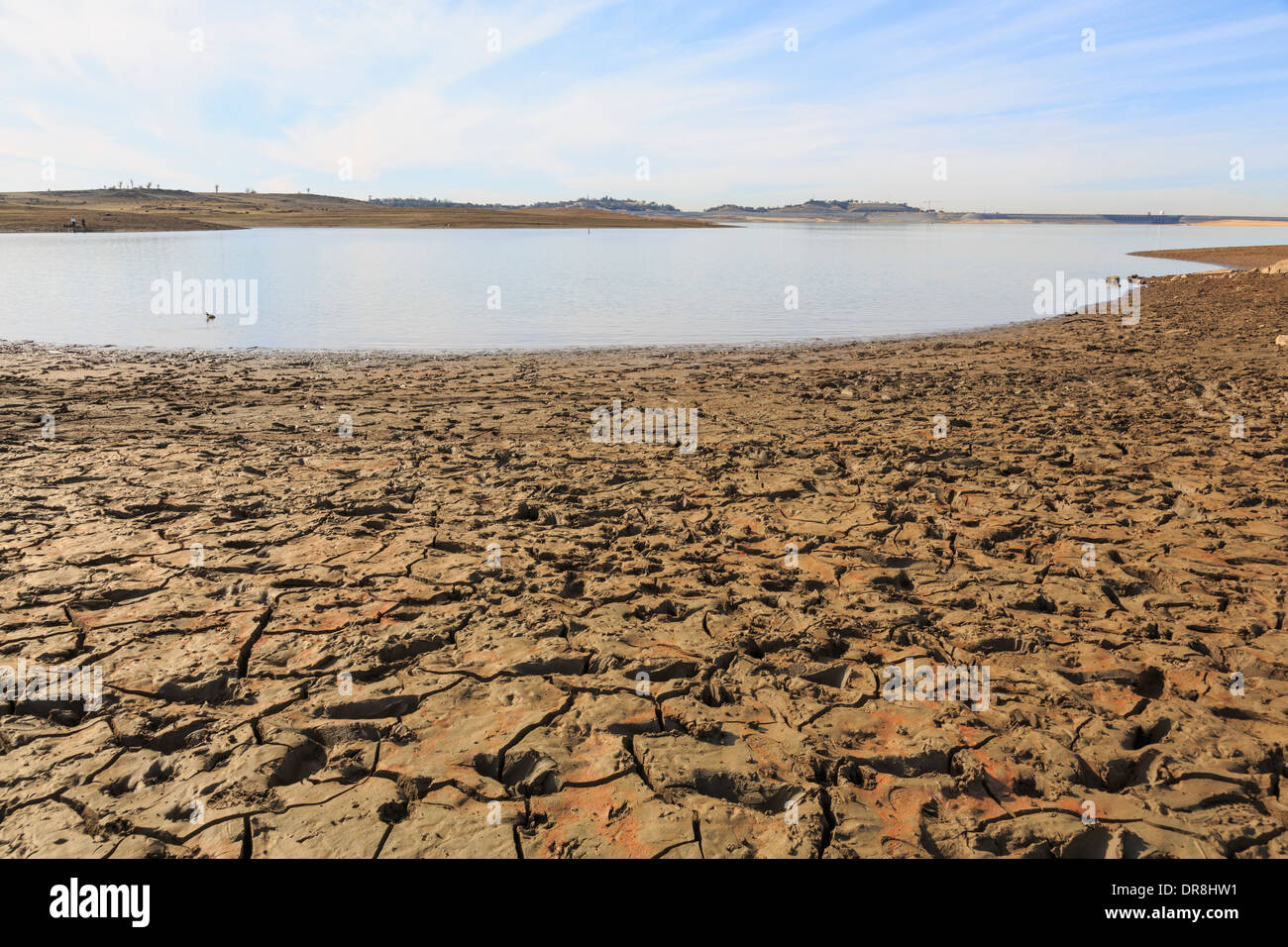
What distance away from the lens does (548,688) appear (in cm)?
375

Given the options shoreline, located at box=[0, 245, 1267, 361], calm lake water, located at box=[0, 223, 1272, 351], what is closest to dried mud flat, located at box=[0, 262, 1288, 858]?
shoreline, located at box=[0, 245, 1267, 361]

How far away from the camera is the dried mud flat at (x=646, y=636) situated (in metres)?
2.92

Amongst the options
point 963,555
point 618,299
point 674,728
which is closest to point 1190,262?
point 618,299

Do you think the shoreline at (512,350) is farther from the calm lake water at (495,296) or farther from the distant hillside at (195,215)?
the distant hillside at (195,215)

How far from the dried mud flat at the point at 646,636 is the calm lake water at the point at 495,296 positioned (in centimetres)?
851

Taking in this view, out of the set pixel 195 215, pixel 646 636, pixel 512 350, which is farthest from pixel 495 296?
pixel 195 215

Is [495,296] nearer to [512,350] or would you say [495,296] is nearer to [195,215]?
[512,350]

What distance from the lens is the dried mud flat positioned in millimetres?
2916

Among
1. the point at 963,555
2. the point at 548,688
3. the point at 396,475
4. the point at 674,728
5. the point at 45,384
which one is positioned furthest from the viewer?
the point at 45,384

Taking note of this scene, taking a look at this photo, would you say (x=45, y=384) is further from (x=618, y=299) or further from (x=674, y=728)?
(x=618, y=299)

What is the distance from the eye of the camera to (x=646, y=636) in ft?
13.9

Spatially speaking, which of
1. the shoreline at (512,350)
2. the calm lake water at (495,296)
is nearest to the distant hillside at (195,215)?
the calm lake water at (495,296)
